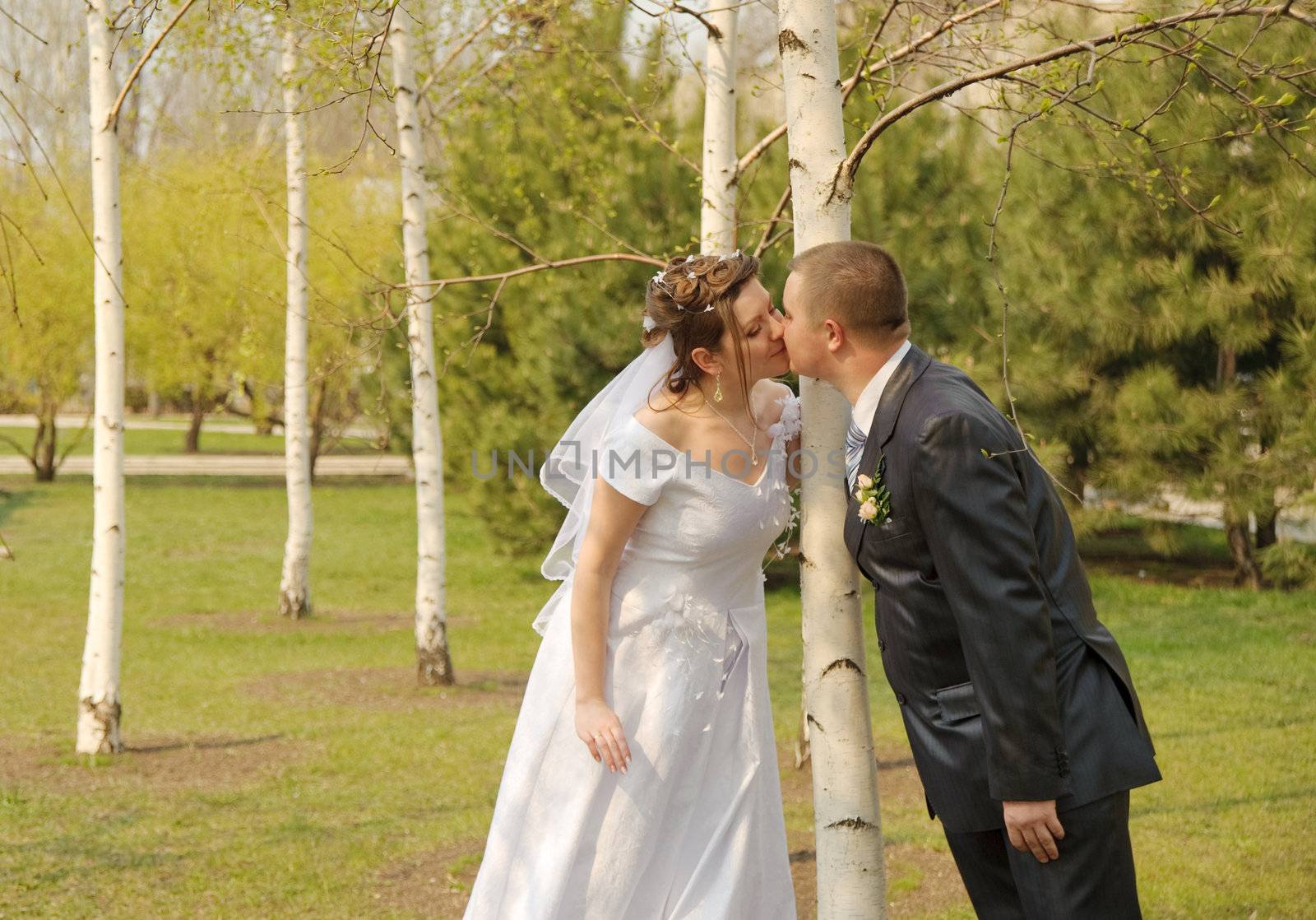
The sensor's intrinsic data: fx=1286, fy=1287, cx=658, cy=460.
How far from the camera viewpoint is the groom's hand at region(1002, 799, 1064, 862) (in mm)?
2307

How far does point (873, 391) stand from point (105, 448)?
205 inches

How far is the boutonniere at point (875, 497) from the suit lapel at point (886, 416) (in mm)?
20

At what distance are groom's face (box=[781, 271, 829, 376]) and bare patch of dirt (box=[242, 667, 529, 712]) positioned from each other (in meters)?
6.20

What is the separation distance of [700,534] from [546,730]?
24.9 inches

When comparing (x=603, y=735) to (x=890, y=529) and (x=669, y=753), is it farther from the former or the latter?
(x=890, y=529)

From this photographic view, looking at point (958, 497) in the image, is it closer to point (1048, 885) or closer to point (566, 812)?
point (1048, 885)

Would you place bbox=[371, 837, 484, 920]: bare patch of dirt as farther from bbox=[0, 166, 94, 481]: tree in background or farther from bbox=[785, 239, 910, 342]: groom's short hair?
bbox=[0, 166, 94, 481]: tree in background

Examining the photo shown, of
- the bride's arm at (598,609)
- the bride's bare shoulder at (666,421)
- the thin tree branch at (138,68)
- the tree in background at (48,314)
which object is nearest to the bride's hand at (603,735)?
the bride's arm at (598,609)

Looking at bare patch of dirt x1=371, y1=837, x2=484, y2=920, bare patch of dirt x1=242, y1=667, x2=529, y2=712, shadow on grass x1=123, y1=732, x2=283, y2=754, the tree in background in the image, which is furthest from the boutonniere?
the tree in background

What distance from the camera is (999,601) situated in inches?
88.3

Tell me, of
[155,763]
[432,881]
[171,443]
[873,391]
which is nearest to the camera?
[873,391]

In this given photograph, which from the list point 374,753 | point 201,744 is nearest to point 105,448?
point 201,744

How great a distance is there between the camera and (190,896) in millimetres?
4695

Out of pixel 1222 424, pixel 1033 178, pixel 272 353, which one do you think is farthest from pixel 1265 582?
pixel 272 353
